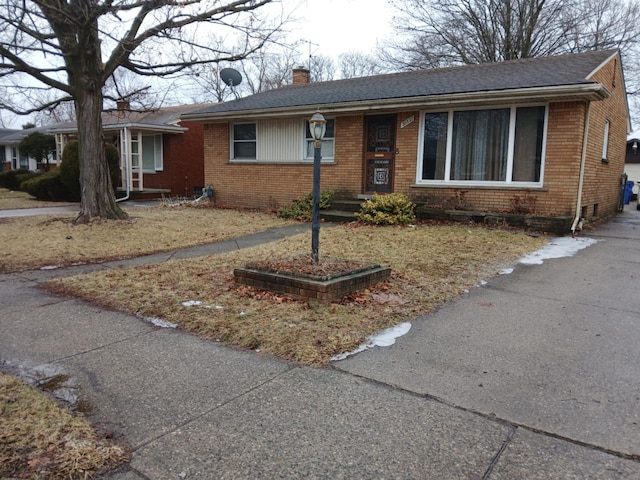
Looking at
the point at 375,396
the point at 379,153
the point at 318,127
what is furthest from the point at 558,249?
the point at 375,396

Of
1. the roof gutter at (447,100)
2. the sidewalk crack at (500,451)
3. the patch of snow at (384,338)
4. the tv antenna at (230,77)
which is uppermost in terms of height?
the tv antenna at (230,77)

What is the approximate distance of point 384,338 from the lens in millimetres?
4348

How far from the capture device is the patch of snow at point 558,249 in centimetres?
784

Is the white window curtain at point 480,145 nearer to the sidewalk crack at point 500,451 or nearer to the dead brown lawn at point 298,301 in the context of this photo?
the dead brown lawn at point 298,301

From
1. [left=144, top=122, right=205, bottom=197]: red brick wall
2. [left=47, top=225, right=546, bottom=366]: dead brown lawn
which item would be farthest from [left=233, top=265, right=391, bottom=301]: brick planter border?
[left=144, top=122, right=205, bottom=197]: red brick wall

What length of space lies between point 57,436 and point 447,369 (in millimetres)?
2625

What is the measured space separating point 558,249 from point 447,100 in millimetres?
4331

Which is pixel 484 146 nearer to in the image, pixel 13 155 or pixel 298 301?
pixel 298 301

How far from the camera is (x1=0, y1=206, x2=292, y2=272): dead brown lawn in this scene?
8.10 meters

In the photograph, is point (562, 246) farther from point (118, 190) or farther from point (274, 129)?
point (118, 190)

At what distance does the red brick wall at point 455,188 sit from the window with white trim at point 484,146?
28 cm

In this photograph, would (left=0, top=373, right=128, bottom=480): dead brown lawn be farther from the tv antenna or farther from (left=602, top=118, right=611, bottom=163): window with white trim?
the tv antenna

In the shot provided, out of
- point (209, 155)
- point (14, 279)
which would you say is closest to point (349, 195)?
point (209, 155)

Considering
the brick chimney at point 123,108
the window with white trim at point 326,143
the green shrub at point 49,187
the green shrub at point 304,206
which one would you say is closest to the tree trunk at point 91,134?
the brick chimney at point 123,108
